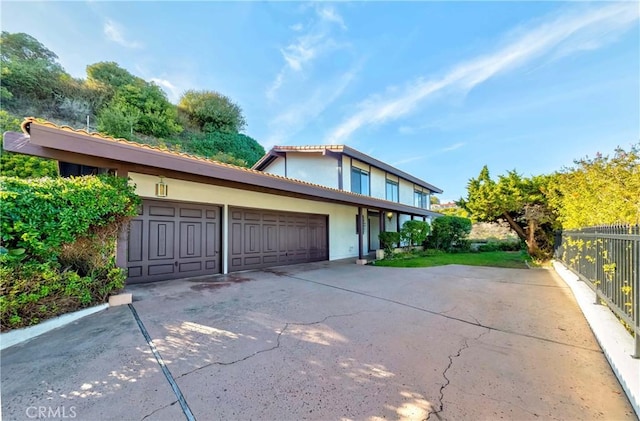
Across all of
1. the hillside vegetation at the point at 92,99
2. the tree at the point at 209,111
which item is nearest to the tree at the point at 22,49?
the hillside vegetation at the point at 92,99

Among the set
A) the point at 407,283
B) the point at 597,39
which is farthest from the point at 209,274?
the point at 597,39

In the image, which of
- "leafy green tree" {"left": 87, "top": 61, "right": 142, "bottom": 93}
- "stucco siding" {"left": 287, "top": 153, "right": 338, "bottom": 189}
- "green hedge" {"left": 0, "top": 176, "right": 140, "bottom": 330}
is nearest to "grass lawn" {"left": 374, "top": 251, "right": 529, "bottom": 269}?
"stucco siding" {"left": 287, "top": 153, "right": 338, "bottom": 189}

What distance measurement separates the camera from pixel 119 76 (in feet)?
73.8

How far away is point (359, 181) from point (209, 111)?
20.5 metres

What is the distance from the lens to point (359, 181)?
1430cm

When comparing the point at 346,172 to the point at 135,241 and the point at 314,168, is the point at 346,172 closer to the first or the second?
the point at 314,168

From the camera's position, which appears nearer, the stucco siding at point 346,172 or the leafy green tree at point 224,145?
the stucco siding at point 346,172

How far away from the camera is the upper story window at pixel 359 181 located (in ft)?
45.3

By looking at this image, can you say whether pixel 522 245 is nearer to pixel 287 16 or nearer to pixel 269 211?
pixel 269 211

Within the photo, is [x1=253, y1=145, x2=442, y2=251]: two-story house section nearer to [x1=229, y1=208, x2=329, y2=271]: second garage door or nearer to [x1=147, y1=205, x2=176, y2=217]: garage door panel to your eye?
[x1=229, y1=208, x2=329, y2=271]: second garage door

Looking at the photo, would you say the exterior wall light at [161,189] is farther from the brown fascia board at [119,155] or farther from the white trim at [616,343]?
the white trim at [616,343]

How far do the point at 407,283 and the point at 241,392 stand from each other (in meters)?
5.74

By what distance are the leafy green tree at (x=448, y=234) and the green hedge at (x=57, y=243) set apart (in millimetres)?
15911

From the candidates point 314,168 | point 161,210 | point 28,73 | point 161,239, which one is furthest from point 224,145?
point 161,239
